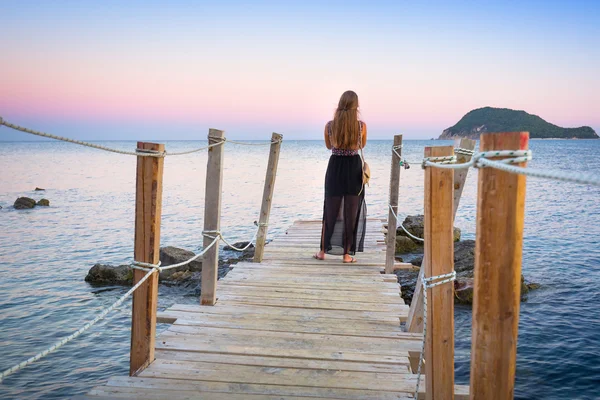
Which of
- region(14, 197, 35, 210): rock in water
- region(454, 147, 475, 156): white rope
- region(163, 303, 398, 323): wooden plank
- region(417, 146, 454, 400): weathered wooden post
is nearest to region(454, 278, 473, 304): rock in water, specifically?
region(163, 303, 398, 323): wooden plank

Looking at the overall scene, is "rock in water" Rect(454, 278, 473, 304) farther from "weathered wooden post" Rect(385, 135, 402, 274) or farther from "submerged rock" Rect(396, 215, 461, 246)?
"submerged rock" Rect(396, 215, 461, 246)

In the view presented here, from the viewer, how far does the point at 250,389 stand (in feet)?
10.4

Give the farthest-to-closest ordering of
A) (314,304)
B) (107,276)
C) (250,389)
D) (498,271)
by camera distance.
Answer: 1. (107,276)
2. (314,304)
3. (250,389)
4. (498,271)

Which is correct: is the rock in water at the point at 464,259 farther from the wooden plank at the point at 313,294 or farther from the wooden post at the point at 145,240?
the wooden post at the point at 145,240

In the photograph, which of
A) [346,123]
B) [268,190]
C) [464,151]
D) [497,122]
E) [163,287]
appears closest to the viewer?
[464,151]

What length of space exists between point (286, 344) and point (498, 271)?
251 centimetres

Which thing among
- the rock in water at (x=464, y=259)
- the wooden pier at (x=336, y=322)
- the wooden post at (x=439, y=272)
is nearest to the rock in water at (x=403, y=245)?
the rock in water at (x=464, y=259)

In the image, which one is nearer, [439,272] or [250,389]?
[439,272]

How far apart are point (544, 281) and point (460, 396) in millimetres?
8652

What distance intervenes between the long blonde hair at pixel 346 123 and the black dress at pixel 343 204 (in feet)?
0.39

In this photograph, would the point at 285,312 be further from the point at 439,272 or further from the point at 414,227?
the point at 414,227

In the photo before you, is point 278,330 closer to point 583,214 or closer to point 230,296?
point 230,296

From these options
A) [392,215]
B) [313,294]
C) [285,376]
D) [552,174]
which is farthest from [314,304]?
[552,174]

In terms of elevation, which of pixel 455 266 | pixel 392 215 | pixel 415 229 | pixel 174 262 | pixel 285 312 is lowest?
pixel 174 262
